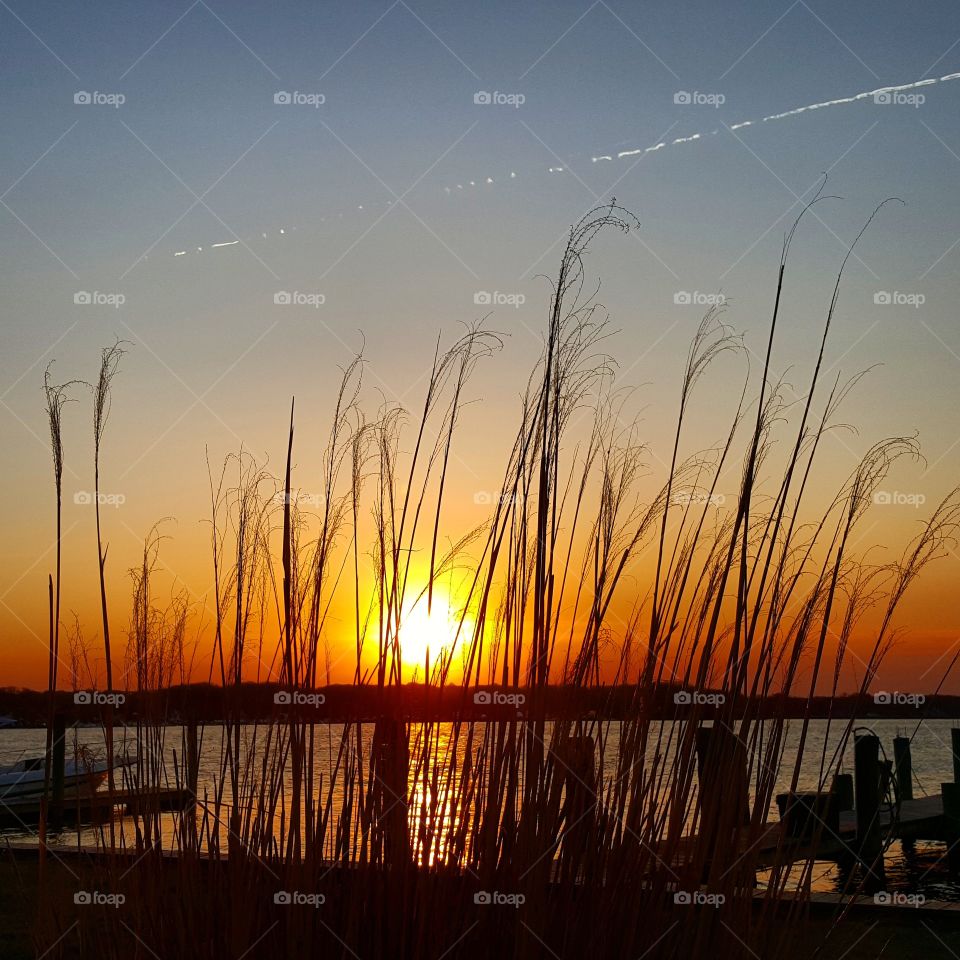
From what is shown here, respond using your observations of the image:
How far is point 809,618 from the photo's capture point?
83.7 inches

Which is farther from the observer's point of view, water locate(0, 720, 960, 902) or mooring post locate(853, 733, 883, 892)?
mooring post locate(853, 733, 883, 892)

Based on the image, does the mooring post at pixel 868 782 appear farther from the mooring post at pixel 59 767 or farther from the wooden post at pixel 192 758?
the wooden post at pixel 192 758

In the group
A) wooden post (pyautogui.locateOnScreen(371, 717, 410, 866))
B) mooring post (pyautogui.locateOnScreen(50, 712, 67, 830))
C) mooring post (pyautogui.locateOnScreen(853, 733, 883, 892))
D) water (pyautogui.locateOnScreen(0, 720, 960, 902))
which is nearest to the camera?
wooden post (pyautogui.locateOnScreen(371, 717, 410, 866))

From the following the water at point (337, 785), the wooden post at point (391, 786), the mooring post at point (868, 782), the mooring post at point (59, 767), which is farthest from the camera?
the mooring post at point (868, 782)

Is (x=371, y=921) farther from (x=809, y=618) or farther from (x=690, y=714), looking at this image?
(x=809, y=618)

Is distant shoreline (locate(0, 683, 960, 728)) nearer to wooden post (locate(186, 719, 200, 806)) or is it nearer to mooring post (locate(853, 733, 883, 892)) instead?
wooden post (locate(186, 719, 200, 806))

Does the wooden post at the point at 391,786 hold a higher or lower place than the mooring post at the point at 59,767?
A: higher

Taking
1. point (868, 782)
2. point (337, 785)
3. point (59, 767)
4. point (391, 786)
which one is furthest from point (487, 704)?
point (59, 767)

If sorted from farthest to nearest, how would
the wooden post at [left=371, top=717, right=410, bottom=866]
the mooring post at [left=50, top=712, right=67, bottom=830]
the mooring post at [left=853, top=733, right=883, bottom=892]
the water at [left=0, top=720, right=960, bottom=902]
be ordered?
the mooring post at [left=853, top=733, right=883, bottom=892] → the mooring post at [left=50, top=712, right=67, bottom=830] → the water at [left=0, top=720, right=960, bottom=902] → the wooden post at [left=371, top=717, right=410, bottom=866]

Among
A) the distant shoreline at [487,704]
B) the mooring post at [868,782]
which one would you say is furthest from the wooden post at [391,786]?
the mooring post at [868,782]

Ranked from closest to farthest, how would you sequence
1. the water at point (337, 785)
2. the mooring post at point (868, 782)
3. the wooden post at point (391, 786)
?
1. the wooden post at point (391, 786)
2. the water at point (337, 785)
3. the mooring post at point (868, 782)

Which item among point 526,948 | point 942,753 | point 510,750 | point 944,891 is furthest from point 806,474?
point 942,753

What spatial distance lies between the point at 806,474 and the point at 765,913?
36.0 inches

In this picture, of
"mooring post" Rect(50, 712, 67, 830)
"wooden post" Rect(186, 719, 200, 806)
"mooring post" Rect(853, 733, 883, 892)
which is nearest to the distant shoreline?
"wooden post" Rect(186, 719, 200, 806)
